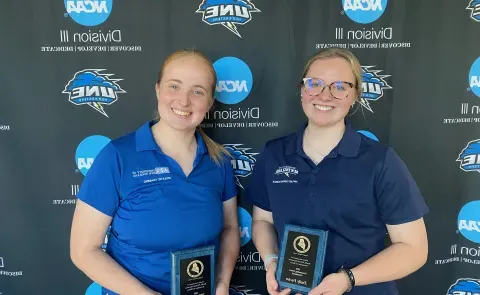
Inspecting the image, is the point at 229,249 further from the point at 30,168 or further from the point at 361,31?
the point at 361,31

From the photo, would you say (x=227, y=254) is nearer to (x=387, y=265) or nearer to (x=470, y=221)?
(x=387, y=265)

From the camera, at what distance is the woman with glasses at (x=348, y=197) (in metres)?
1.38

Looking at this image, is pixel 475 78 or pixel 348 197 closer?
pixel 348 197

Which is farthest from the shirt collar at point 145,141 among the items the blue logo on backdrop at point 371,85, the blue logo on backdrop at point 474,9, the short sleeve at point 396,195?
the blue logo on backdrop at point 474,9

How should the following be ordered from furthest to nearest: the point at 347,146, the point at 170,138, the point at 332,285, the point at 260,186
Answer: the point at 260,186 < the point at 170,138 < the point at 347,146 < the point at 332,285

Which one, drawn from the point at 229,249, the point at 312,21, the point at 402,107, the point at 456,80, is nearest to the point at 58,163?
the point at 229,249

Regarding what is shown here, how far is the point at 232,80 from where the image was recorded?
201 cm

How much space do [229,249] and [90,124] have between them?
0.96m

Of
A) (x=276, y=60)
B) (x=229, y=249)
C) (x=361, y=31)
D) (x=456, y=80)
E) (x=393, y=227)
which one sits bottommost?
(x=229, y=249)

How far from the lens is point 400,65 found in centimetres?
203

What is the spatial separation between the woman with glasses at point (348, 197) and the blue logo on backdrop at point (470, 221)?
2.96 feet

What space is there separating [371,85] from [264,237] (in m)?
0.99

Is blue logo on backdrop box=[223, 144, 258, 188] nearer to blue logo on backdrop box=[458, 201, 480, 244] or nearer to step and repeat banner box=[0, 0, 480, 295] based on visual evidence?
step and repeat banner box=[0, 0, 480, 295]

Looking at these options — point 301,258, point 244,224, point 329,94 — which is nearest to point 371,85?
point 329,94
